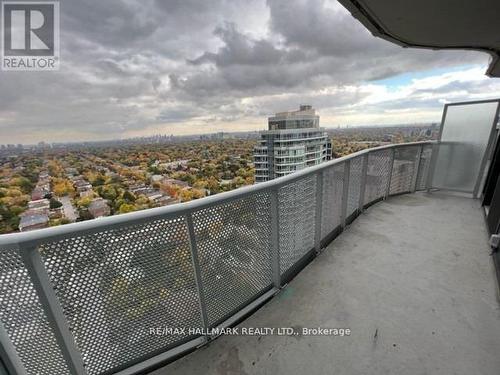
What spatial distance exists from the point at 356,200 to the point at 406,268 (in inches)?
58.2

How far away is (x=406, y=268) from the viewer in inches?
103

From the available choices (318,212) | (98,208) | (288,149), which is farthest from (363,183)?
(288,149)

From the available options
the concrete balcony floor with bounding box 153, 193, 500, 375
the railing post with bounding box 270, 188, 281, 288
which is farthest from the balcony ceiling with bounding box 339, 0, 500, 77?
the concrete balcony floor with bounding box 153, 193, 500, 375

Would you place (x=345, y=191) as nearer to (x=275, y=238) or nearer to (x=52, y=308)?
(x=275, y=238)

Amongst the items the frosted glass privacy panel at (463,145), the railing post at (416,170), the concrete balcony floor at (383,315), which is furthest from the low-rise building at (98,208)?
the frosted glass privacy panel at (463,145)

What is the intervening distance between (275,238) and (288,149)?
2160 cm

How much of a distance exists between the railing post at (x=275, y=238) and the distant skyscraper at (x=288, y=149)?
18.1 m

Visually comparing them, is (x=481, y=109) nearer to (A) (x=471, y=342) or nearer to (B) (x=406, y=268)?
(B) (x=406, y=268)

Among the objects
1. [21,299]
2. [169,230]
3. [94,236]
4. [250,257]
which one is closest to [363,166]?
[250,257]

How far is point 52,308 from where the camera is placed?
1195 mm

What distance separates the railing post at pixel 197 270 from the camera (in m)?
1.52

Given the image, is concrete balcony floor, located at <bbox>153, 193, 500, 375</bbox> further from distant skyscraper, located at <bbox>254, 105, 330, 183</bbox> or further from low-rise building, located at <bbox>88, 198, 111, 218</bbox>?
distant skyscraper, located at <bbox>254, 105, 330, 183</bbox>

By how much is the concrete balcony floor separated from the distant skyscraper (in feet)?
57.2

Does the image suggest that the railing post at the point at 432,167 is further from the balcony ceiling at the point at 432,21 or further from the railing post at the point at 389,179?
the balcony ceiling at the point at 432,21
